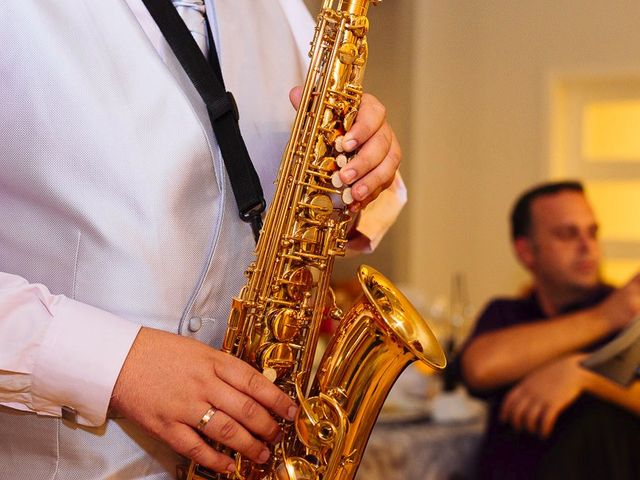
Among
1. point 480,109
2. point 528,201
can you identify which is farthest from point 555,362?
point 480,109

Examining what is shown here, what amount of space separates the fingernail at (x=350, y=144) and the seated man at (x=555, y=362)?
222 cm

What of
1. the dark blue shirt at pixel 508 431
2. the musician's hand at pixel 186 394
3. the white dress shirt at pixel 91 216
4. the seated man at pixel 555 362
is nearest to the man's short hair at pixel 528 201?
the seated man at pixel 555 362

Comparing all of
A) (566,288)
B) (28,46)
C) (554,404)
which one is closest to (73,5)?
(28,46)

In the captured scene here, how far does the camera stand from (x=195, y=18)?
1.67 m

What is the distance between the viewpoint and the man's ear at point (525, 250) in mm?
4328

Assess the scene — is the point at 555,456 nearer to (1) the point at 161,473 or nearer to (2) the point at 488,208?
(1) the point at 161,473

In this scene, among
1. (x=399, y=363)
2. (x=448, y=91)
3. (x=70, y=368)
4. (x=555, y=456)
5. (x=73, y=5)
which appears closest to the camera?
(x=70, y=368)

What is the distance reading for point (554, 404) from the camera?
11.8ft

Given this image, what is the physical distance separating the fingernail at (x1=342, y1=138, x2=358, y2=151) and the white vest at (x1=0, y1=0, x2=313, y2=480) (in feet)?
0.70

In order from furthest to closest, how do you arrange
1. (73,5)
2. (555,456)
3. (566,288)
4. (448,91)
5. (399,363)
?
(448,91) → (566,288) → (555,456) → (399,363) → (73,5)

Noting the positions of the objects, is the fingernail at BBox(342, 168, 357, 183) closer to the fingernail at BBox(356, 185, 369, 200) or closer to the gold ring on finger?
the fingernail at BBox(356, 185, 369, 200)

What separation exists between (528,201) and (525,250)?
220mm

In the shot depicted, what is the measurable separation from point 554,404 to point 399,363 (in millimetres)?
2181

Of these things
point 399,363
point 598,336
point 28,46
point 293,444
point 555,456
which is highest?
point 28,46
